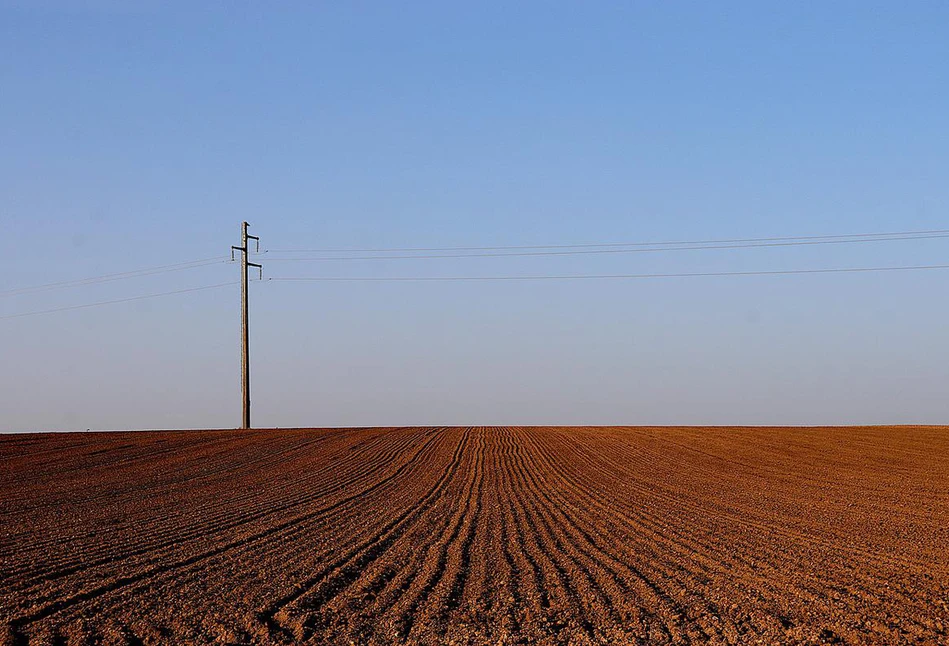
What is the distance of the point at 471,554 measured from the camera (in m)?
13.2

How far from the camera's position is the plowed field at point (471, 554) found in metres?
8.95

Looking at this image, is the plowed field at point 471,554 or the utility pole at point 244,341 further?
the utility pole at point 244,341

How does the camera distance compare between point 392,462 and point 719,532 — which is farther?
point 392,462

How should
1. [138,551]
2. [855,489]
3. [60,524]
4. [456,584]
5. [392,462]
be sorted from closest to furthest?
[456,584]
[138,551]
[60,524]
[855,489]
[392,462]

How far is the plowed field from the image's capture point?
8945mm

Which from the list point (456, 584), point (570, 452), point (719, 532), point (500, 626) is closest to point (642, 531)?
point (719, 532)

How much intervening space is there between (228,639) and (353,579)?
277 cm

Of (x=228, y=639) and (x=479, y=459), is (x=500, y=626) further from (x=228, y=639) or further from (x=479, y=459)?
(x=479, y=459)

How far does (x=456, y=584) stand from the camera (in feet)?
35.8

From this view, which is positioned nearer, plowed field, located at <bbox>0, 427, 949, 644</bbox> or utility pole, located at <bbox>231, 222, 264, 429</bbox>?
plowed field, located at <bbox>0, 427, 949, 644</bbox>

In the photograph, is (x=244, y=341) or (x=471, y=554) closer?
(x=471, y=554)

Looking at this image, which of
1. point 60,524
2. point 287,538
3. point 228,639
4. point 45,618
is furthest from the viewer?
point 60,524

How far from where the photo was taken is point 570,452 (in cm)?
3900

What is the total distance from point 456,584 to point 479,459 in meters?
24.4
